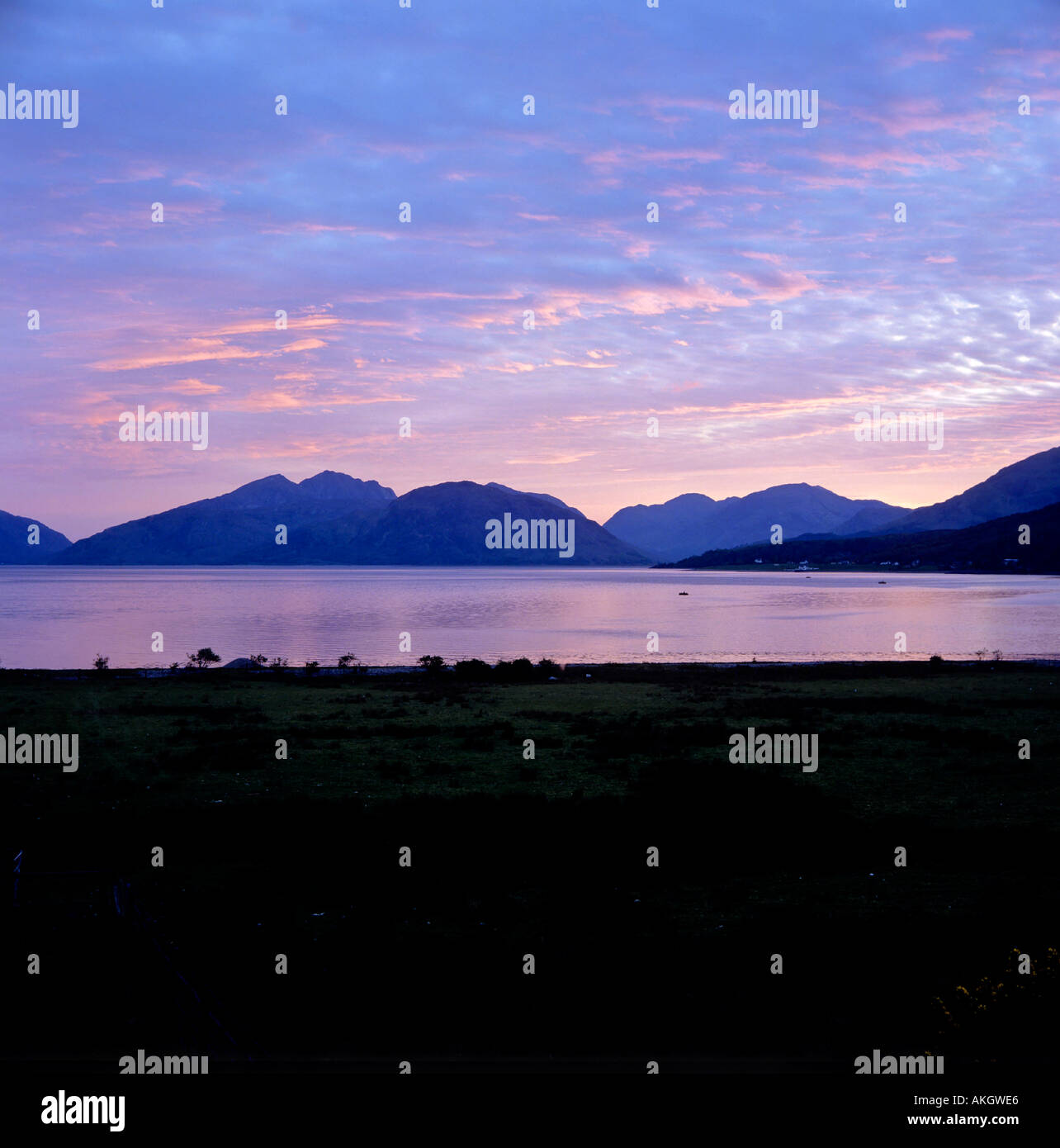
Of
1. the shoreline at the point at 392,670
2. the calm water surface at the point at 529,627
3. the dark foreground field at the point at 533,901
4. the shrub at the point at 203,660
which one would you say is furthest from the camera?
the calm water surface at the point at 529,627

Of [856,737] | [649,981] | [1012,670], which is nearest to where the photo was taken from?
[649,981]

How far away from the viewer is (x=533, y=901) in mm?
13258

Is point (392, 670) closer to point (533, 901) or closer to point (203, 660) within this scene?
point (203, 660)

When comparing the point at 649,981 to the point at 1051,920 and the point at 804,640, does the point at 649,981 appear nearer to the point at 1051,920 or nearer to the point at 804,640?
the point at 1051,920

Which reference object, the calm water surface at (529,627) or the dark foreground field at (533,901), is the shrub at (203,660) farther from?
the dark foreground field at (533,901)

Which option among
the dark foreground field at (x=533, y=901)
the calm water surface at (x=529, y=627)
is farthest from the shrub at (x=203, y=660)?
the dark foreground field at (x=533, y=901)

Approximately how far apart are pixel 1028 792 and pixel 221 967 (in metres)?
19.5

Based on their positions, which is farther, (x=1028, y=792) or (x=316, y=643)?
(x=316, y=643)

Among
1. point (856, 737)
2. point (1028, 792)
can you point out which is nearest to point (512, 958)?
point (1028, 792)

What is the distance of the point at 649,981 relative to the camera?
10.4 m

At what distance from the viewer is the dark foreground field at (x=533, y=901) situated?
8.88 m

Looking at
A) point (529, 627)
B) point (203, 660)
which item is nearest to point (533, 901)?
point (203, 660)
